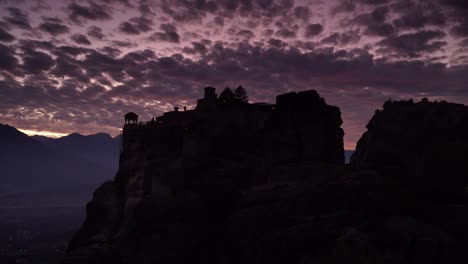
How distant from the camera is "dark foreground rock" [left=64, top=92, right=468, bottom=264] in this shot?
33594 millimetres

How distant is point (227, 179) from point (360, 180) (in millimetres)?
21461

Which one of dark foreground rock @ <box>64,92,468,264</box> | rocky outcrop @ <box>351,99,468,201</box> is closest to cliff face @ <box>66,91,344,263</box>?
dark foreground rock @ <box>64,92,468,264</box>

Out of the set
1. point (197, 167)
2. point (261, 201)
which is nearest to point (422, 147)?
point (261, 201)

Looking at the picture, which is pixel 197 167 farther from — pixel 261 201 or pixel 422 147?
pixel 422 147

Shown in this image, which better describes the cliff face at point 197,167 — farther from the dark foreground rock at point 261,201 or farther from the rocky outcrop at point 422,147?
the rocky outcrop at point 422,147

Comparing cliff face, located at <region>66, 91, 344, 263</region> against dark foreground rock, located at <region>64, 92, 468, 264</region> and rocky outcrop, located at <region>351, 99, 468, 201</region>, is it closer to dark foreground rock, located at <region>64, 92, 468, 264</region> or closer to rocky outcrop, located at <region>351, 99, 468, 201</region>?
dark foreground rock, located at <region>64, 92, 468, 264</region>

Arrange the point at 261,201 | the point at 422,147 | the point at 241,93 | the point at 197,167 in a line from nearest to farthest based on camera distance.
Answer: the point at 261,201
the point at 197,167
the point at 422,147
the point at 241,93

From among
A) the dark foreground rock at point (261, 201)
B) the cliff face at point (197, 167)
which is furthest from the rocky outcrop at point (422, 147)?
the cliff face at point (197, 167)

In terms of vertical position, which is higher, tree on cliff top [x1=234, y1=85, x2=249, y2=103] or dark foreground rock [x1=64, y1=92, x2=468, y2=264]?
tree on cliff top [x1=234, y1=85, x2=249, y2=103]

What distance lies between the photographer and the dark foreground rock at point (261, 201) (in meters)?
33.6

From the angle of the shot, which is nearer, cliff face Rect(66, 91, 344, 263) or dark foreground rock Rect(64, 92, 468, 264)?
Answer: dark foreground rock Rect(64, 92, 468, 264)

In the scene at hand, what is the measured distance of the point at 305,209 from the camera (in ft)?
133

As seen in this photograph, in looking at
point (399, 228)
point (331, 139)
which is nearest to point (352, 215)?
point (399, 228)

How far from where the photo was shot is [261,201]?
4512 cm
